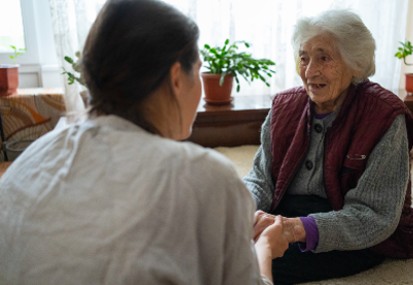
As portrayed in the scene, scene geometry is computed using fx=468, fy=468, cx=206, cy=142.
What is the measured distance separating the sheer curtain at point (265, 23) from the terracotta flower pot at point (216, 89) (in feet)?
0.72

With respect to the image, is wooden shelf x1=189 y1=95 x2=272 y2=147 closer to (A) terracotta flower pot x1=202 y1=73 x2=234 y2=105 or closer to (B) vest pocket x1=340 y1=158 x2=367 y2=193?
(A) terracotta flower pot x1=202 y1=73 x2=234 y2=105

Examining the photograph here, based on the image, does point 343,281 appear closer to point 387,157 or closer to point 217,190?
point 387,157

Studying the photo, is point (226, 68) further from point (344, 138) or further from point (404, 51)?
point (344, 138)

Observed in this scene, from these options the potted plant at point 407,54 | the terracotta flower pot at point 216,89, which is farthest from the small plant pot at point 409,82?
the terracotta flower pot at point 216,89

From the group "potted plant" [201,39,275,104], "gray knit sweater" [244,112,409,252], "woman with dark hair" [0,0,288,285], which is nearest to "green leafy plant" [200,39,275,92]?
"potted plant" [201,39,275,104]

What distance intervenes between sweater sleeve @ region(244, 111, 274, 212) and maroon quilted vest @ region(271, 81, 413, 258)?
3cm

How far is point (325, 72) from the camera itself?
147cm

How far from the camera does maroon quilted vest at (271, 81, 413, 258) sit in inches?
54.6

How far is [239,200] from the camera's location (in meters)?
0.75

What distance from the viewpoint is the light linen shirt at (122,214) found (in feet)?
2.19

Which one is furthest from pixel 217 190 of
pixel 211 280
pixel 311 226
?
pixel 311 226

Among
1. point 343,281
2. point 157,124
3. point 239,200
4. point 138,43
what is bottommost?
point 343,281

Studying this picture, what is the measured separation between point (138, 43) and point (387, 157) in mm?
901

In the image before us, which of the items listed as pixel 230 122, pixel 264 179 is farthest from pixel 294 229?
pixel 230 122
